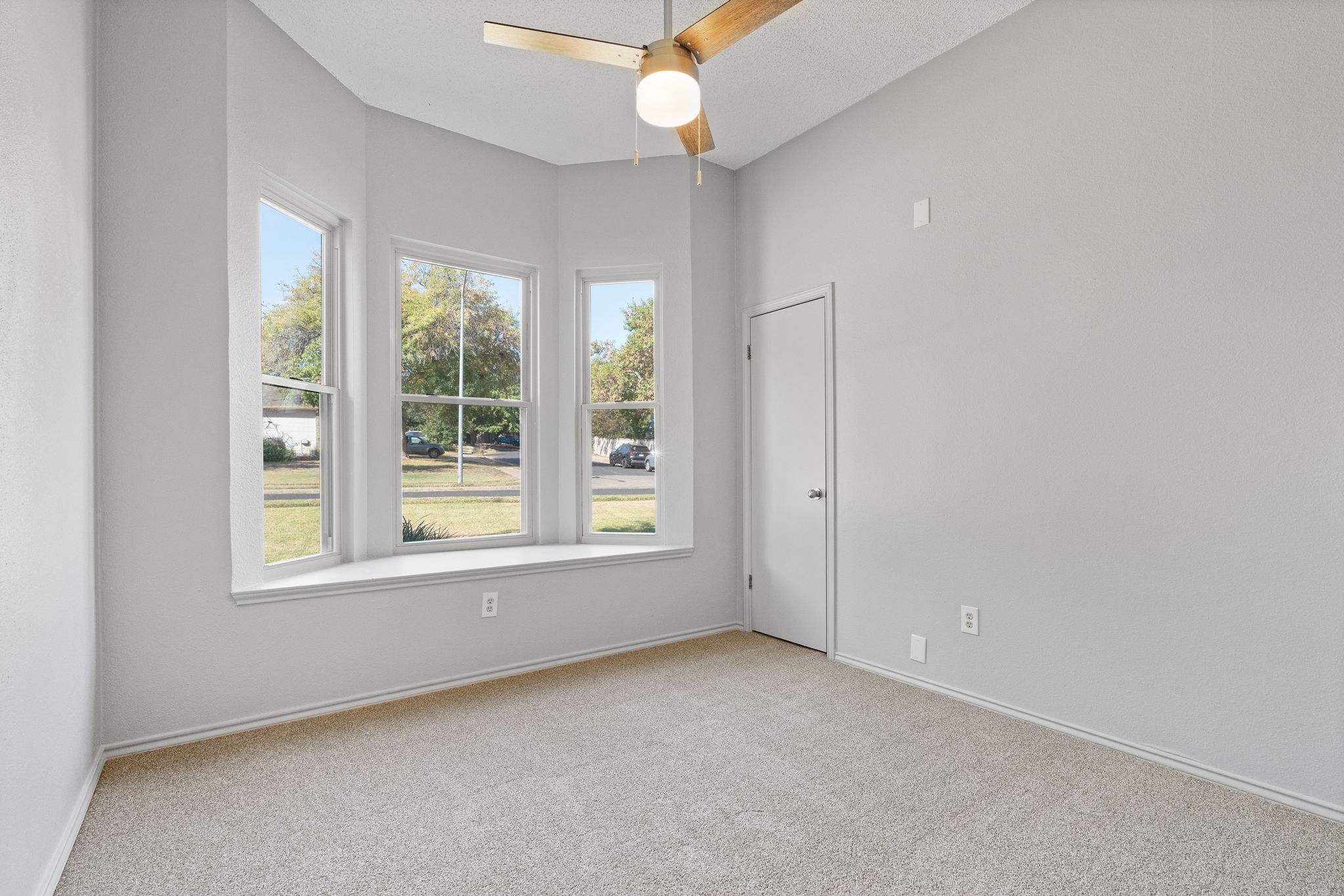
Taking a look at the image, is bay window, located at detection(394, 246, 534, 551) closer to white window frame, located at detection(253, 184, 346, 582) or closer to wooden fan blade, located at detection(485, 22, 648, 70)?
white window frame, located at detection(253, 184, 346, 582)

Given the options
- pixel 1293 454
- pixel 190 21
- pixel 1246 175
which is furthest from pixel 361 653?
pixel 1246 175

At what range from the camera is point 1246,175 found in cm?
211

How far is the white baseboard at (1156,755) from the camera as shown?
200cm

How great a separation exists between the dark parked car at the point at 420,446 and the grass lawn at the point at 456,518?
248mm

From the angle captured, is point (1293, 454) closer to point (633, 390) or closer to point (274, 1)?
point (633, 390)

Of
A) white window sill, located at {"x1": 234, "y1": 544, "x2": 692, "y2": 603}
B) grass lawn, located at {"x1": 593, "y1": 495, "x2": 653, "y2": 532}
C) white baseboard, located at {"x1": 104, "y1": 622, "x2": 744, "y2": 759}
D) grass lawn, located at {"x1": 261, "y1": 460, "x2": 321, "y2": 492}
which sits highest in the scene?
grass lawn, located at {"x1": 261, "y1": 460, "x2": 321, "y2": 492}

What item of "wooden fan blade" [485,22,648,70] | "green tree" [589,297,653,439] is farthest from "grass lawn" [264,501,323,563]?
"wooden fan blade" [485,22,648,70]

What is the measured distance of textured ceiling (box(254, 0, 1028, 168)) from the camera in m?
2.62

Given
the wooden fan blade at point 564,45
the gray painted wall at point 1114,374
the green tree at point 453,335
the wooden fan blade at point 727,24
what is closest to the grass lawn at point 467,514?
the green tree at point 453,335

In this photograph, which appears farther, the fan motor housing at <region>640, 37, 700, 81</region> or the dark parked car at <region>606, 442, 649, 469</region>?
the dark parked car at <region>606, 442, 649, 469</region>

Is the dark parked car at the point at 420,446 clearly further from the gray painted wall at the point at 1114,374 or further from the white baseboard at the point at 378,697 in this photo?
the gray painted wall at the point at 1114,374

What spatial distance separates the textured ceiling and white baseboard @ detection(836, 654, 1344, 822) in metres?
2.79

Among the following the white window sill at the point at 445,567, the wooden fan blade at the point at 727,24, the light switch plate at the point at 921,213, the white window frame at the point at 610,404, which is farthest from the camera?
the white window frame at the point at 610,404

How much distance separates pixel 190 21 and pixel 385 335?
4.64 feet
